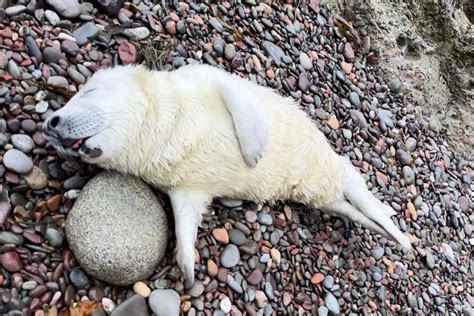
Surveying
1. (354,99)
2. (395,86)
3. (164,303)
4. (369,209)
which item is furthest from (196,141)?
(395,86)

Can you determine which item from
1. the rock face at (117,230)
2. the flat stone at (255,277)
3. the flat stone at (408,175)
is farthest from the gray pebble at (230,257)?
the flat stone at (408,175)

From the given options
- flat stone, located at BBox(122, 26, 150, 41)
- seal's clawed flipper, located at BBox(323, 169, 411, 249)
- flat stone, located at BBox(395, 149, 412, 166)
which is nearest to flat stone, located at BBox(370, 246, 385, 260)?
seal's clawed flipper, located at BBox(323, 169, 411, 249)

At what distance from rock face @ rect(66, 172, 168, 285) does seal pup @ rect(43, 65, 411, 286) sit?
10 centimetres

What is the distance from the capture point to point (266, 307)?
3961mm

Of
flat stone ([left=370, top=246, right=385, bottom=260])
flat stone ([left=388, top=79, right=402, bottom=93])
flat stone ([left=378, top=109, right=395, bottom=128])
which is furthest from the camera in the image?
flat stone ([left=388, top=79, right=402, bottom=93])

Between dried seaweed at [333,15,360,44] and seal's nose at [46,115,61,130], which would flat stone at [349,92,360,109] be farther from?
seal's nose at [46,115,61,130]

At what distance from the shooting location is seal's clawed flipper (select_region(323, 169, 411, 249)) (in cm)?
445

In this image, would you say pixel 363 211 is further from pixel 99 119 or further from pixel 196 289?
pixel 99 119

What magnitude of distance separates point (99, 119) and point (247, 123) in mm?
851

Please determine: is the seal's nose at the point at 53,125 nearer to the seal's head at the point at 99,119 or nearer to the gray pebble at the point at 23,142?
the seal's head at the point at 99,119

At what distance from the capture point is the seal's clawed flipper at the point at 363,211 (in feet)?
14.6

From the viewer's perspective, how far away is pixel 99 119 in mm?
3557

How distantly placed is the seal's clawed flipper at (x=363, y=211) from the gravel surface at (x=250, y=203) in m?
0.14

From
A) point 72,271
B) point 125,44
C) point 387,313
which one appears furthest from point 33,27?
point 387,313
